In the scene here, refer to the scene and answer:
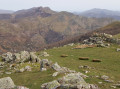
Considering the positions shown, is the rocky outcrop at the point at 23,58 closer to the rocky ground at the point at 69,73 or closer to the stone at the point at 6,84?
the rocky ground at the point at 69,73

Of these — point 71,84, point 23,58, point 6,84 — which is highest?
point 71,84

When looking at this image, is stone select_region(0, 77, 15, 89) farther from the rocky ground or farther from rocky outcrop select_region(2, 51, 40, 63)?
rocky outcrop select_region(2, 51, 40, 63)

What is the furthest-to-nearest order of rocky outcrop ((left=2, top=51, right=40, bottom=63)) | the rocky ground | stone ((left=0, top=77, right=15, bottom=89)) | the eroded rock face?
rocky outcrop ((left=2, top=51, right=40, bottom=63))
stone ((left=0, top=77, right=15, bottom=89))
the rocky ground
the eroded rock face

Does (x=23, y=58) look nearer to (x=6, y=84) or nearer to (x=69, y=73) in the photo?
(x=69, y=73)

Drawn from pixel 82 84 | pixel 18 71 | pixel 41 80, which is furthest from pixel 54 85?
pixel 18 71

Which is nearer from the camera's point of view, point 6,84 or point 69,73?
point 6,84

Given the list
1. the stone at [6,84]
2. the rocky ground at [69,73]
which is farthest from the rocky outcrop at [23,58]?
the stone at [6,84]

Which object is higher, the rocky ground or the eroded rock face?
the eroded rock face

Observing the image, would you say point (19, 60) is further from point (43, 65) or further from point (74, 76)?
point (74, 76)

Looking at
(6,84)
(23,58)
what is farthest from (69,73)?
(23,58)

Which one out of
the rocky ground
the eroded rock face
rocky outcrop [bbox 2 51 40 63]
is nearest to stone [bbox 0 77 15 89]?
the rocky ground

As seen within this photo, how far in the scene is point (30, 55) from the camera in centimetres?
4728

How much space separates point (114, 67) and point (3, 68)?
29445 millimetres

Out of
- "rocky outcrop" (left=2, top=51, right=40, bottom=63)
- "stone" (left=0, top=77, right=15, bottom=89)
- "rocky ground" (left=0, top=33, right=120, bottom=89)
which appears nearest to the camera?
"rocky ground" (left=0, top=33, right=120, bottom=89)
